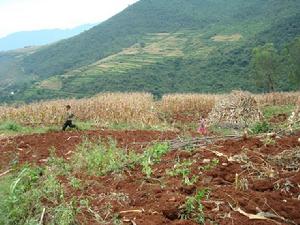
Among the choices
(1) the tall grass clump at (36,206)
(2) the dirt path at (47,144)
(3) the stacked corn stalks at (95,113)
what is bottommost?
(3) the stacked corn stalks at (95,113)

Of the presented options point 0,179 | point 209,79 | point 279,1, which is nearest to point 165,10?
point 279,1

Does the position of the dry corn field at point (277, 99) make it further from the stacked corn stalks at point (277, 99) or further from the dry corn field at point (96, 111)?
the dry corn field at point (96, 111)

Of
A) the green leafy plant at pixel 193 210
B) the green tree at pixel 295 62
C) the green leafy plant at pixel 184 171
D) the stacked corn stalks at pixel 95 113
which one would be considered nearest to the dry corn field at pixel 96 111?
the stacked corn stalks at pixel 95 113

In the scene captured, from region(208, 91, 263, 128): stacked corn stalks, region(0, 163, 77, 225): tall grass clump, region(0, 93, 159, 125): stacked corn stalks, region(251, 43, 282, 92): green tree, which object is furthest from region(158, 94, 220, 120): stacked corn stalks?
region(0, 163, 77, 225): tall grass clump

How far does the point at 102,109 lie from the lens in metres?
20.5

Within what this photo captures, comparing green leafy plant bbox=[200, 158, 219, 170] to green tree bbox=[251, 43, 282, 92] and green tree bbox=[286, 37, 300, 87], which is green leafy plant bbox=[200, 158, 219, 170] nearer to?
green tree bbox=[251, 43, 282, 92]

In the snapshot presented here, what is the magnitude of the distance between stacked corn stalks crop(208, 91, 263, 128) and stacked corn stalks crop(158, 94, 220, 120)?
6.25m

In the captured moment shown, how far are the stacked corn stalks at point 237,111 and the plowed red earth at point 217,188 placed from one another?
467 inches

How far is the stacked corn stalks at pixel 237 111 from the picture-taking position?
18469mm

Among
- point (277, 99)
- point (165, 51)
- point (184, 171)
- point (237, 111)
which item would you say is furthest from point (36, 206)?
point (165, 51)

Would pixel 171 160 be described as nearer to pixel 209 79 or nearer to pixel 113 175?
pixel 113 175

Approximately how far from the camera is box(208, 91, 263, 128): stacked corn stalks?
18.5 metres

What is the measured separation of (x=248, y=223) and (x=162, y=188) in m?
1.33

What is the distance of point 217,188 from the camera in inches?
186
